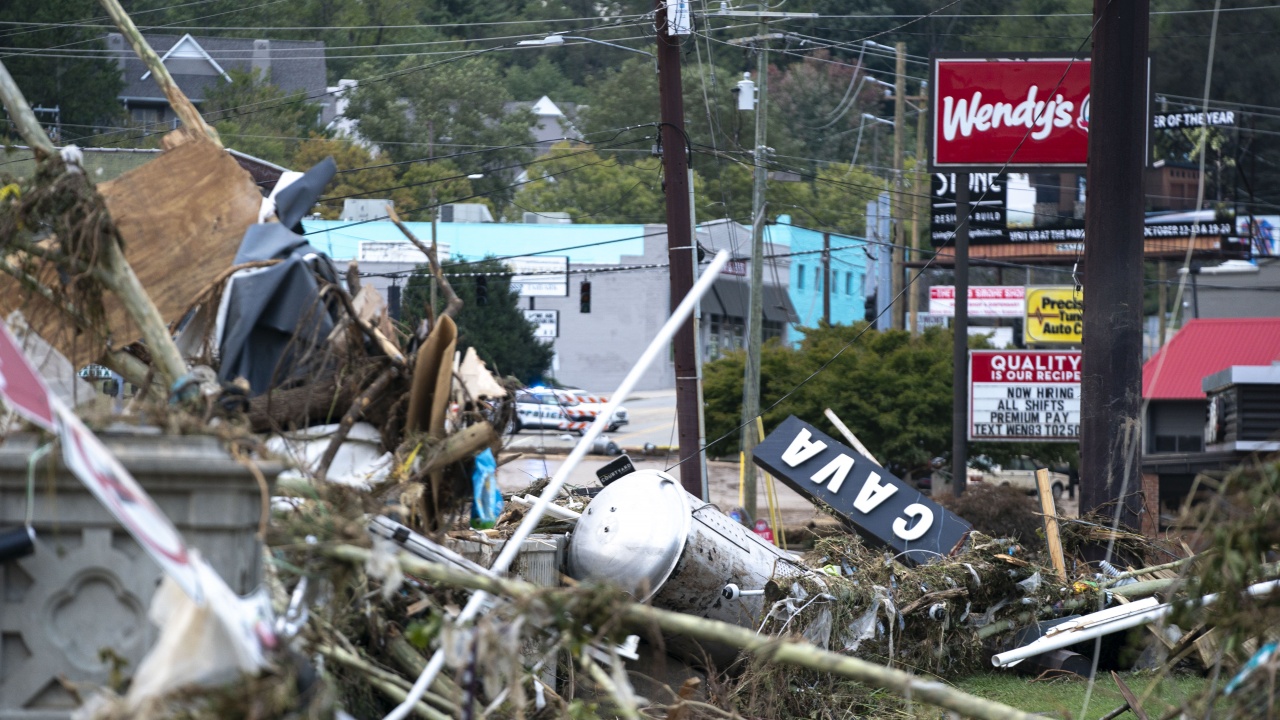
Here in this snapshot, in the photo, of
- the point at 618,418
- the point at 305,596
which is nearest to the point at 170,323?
the point at 305,596

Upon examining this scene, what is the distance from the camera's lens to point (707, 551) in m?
8.95

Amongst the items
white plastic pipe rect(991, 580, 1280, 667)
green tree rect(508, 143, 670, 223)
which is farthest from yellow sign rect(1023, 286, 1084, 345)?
green tree rect(508, 143, 670, 223)

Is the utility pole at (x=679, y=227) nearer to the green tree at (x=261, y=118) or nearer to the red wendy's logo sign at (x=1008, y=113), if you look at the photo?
the red wendy's logo sign at (x=1008, y=113)

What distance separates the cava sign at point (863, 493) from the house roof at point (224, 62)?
196 ft

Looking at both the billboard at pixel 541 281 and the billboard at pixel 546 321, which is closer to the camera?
the billboard at pixel 541 281

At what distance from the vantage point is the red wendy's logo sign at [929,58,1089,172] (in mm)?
17031

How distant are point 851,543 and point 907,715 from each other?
2.94m

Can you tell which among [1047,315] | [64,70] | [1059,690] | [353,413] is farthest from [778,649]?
[64,70]

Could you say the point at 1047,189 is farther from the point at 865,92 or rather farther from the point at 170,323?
the point at 170,323

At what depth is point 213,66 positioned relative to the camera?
73188 millimetres

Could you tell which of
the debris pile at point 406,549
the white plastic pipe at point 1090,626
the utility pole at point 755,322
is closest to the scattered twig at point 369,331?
the debris pile at point 406,549

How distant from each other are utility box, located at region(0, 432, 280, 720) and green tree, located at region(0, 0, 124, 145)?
107 feet

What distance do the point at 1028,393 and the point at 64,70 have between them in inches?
1653

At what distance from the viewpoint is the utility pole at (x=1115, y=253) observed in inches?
465
